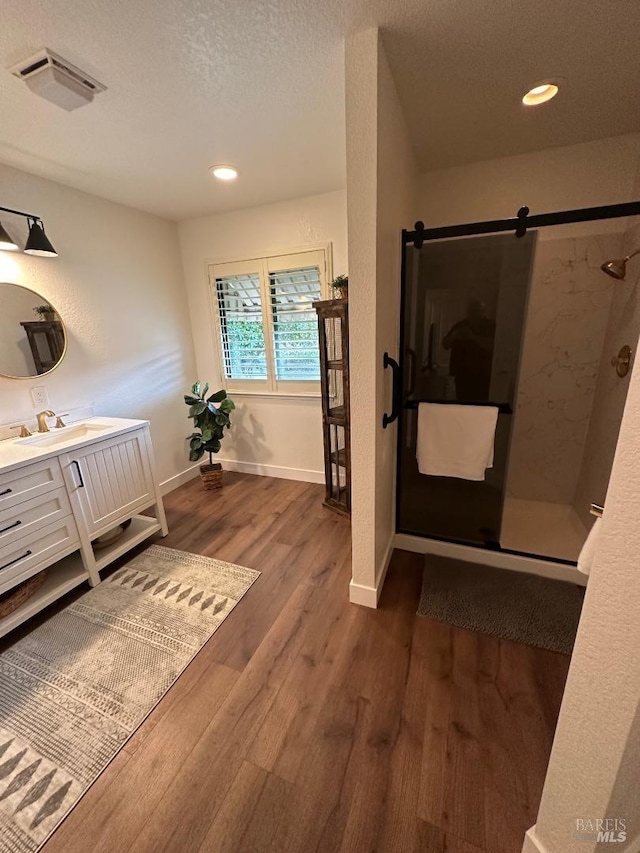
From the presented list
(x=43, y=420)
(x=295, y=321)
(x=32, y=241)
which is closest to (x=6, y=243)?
(x=32, y=241)

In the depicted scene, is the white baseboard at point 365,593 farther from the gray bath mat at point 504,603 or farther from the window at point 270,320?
the window at point 270,320

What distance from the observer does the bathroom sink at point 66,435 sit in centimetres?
196

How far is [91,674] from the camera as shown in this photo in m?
1.44

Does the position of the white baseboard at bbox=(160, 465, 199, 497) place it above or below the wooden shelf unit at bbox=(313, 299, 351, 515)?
below

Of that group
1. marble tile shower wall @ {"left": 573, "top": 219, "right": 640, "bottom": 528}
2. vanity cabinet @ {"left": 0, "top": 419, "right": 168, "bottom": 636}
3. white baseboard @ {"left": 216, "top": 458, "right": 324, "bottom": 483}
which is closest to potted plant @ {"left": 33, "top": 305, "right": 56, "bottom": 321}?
vanity cabinet @ {"left": 0, "top": 419, "right": 168, "bottom": 636}

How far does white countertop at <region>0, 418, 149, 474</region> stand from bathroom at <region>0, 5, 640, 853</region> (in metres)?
0.02

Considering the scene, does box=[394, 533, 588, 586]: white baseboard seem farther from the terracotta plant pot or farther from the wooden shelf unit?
the terracotta plant pot

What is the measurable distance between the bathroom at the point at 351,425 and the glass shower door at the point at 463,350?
1.0 inches

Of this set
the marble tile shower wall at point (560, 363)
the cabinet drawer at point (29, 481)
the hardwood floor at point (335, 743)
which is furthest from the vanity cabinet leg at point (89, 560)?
the marble tile shower wall at point (560, 363)

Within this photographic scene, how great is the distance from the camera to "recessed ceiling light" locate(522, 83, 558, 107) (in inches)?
57.5

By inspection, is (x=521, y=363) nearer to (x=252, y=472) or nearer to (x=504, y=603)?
(x=504, y=603)

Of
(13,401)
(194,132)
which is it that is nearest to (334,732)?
(13,401)

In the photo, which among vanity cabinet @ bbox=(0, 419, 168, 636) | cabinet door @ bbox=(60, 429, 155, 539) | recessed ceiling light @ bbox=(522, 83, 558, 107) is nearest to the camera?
recessed ceiling light @ bbox=(522, 83, 558, 107)

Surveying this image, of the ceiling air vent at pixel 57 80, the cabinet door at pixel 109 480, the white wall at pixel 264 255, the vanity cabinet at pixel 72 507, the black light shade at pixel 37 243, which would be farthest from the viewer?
the white wall at pixel 264 255
